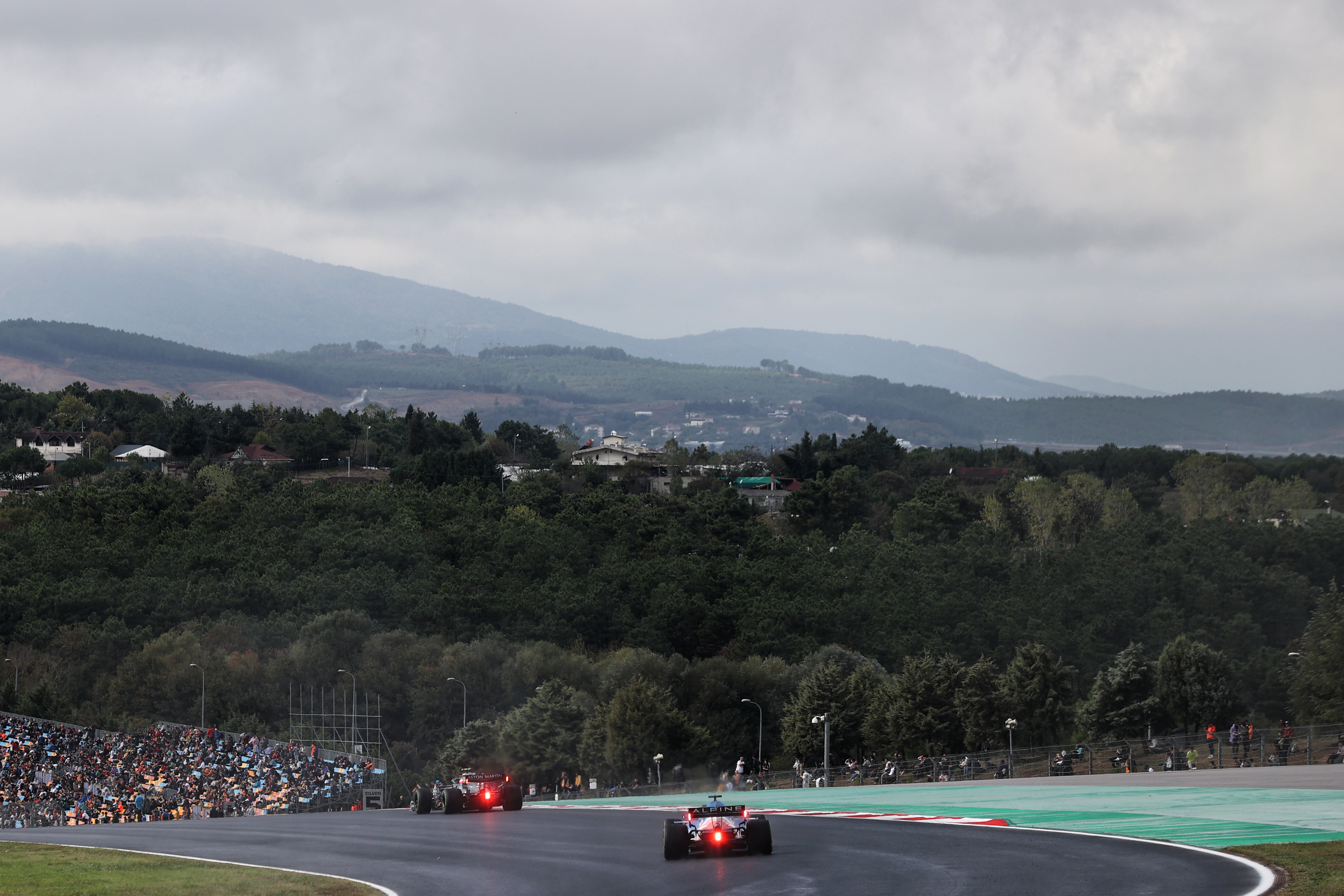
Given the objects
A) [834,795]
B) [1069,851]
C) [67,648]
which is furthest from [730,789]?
[67,648]

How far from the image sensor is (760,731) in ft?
305

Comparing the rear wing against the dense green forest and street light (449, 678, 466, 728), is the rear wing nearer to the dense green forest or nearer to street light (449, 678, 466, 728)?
the dense green forest

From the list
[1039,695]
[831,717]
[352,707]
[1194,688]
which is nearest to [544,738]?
[831,717]

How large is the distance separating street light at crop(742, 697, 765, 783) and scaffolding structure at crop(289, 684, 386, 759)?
26793 millimetres

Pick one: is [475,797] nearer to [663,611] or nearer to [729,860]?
[729,860]

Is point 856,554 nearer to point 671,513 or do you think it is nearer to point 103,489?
point 671,513

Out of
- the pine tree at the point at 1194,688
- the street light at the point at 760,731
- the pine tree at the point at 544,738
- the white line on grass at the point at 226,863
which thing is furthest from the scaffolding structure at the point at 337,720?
the white line on grass at the point at 226,863

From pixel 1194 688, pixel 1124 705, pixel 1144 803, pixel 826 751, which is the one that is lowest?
pixel 826 751

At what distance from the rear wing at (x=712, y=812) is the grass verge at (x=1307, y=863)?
8.99 meters

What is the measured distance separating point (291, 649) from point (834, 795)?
73.4 m

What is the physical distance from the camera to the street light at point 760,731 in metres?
89.0

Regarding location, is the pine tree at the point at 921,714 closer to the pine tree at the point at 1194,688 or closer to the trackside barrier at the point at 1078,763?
the trackside barrier at the point at 1078,763

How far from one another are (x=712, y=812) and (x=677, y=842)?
953 mm

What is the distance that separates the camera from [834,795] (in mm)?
45594
